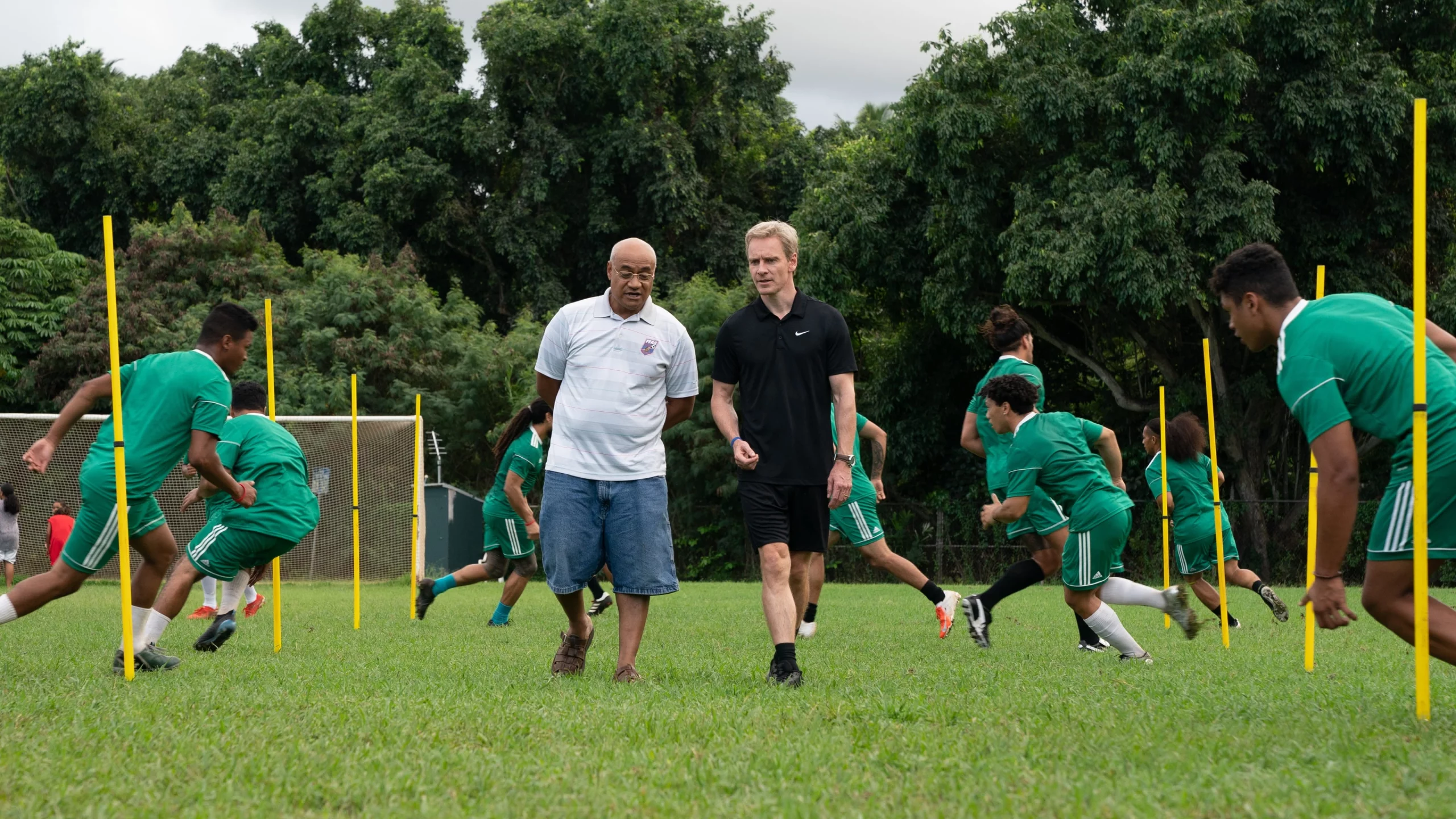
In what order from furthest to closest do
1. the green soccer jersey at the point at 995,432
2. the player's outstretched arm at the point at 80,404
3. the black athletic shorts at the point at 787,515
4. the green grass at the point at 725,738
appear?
the green soccer jersey at the point at 995,432
the player's outstretched arm at the point at 80,404
the black athletic shorts at the point at 787,515
the green grass at the point at 725,738

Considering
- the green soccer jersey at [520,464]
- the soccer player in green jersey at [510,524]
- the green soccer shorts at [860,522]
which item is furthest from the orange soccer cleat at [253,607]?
the green soccer shorts at [860,522]

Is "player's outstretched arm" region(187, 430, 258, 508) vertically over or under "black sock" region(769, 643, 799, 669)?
over

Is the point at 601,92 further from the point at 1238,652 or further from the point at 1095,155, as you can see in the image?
the point at 1238,652

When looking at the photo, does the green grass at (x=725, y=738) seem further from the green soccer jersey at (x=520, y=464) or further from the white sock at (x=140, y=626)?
the green soccer jersey at (x=520, y=464)

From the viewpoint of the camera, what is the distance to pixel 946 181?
72.3ft

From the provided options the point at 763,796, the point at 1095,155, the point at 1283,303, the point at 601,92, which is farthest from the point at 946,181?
the point at 763,796

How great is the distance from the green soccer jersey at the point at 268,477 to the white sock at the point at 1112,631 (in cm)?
467

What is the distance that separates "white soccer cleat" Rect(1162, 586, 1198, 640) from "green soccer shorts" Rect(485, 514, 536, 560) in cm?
545

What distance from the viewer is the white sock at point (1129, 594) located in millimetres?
8039

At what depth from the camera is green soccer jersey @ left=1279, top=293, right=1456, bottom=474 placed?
4191mm

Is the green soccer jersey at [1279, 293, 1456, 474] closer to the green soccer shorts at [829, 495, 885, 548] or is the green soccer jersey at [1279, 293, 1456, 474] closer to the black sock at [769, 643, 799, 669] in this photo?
the black sock at [769, 643, 799, 669]

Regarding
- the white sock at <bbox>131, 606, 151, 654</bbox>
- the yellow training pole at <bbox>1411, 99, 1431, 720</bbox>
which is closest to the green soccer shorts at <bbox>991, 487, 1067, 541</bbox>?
the yellow training pole at <bbox>1411, 99, 1431, 720</bbox>

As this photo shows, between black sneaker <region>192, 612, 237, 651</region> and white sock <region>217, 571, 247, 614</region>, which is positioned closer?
black sneaker <region>192, 612, 237, 651</region>

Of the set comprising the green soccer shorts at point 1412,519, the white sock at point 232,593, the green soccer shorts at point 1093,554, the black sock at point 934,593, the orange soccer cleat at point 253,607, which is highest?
the green soccer shorts at point 1412,519
